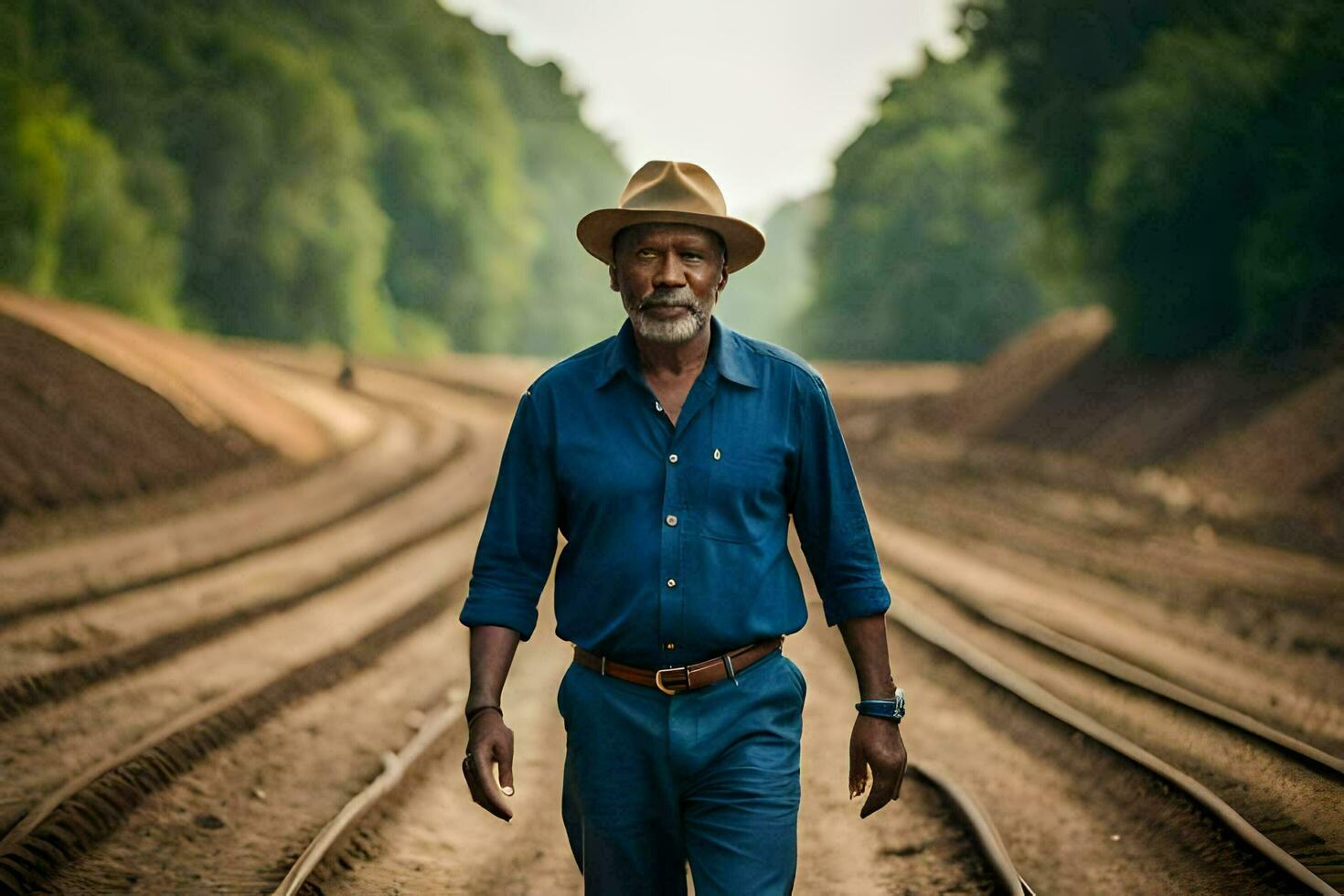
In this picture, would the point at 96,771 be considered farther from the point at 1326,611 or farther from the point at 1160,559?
the point at 1160,559

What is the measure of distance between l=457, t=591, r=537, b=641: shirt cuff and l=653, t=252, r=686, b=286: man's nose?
92cm

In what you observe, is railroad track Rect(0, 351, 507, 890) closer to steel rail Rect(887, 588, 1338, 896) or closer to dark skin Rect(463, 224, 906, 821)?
dark skin Rect(463, 224, 906, 821)

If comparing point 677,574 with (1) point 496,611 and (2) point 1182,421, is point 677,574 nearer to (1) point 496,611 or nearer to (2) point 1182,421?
(1) point 496,611

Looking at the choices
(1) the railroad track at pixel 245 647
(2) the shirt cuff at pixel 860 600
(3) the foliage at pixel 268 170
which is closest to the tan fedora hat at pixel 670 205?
(2) the shirt cuff at pixel 860 600

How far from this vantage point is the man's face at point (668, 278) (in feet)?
11.7

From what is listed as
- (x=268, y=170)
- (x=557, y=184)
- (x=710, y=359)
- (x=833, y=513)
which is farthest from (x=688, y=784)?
(x=557, y=184)

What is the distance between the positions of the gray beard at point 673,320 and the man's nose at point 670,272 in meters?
0.02

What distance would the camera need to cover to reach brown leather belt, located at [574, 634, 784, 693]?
11.1ft

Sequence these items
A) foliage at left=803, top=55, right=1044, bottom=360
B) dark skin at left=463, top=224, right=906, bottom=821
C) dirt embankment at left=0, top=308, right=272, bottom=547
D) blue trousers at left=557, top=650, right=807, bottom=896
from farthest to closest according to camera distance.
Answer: foliage at left=803, top=55, right=1044, bottom=360 < dirt embankment at left=0, top=308, right=272, bottom=547 < dark skin at left=463, top=224, right=906, bottom=821 < blue trousers at left=557, top=650, right=807, bottom=896

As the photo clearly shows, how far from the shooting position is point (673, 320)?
11.7 ft

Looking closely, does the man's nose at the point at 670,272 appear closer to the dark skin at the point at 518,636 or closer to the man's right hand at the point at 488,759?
the dark skin at the point at 518,636

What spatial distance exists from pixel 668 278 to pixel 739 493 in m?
0.60

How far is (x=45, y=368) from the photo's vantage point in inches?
857

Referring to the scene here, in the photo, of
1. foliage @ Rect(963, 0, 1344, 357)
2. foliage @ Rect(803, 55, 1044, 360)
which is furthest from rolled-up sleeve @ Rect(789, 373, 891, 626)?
foliage @ Rect(803, 55, 1044, 360)
